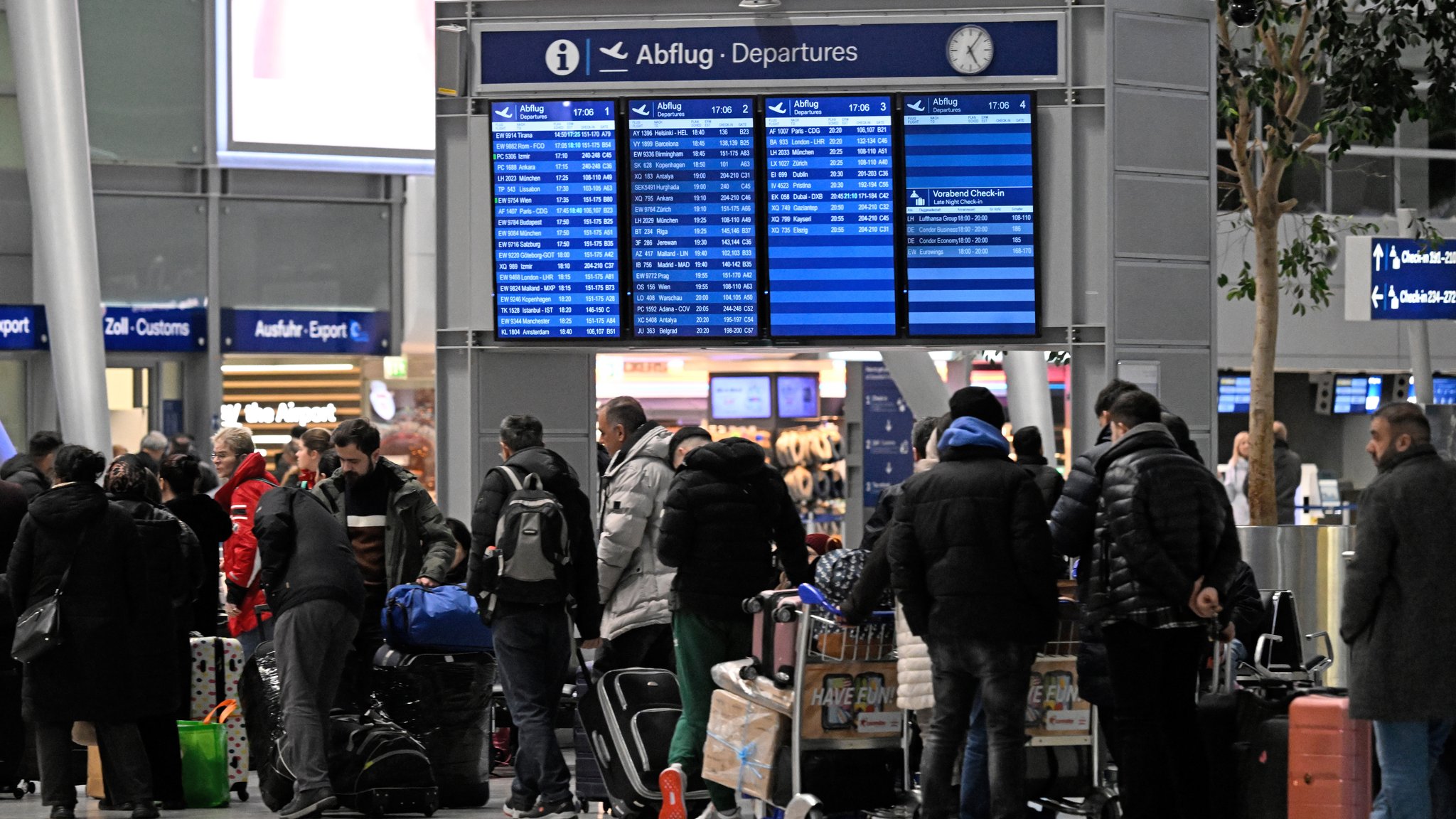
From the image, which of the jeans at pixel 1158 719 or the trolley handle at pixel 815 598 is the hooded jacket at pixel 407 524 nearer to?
the trolley handle at pixel 815 598

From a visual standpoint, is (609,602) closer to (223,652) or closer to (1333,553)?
(223,652)

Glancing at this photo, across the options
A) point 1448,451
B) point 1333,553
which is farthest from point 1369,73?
point 1448,451

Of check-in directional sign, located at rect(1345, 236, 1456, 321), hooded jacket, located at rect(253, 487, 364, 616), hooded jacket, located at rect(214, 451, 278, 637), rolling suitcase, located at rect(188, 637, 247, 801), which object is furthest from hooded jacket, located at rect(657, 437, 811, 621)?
check-in directional sign, located at rect(1345, 236, 1456, 321)

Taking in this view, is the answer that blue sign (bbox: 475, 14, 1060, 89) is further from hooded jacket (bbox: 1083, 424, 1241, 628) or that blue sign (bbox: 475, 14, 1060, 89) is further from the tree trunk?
hooded jacket (bbox: 1083, 424, 1241, 628)

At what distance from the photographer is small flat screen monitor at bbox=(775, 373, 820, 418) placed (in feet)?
74.7

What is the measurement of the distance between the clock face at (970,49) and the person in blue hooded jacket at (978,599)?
12.5ft

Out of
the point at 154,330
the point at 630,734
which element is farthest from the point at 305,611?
the point at 154,330

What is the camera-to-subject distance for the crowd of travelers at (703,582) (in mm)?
6906

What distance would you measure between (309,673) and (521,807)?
1082 millimetres

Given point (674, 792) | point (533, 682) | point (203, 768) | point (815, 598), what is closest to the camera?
point (815, 598)

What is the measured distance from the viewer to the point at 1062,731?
750cm

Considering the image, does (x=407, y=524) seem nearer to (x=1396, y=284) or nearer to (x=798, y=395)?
(x=1396, y=284)

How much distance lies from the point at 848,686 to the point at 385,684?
2706mm

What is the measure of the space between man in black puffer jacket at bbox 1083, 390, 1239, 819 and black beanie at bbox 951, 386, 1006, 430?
0.55 meters
